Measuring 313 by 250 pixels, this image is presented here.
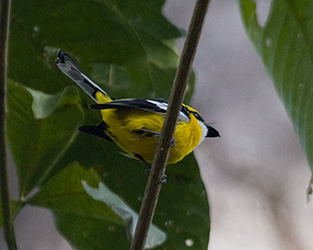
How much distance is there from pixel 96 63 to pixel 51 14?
15 cm

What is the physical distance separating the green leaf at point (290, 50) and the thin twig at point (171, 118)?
293 millimetres

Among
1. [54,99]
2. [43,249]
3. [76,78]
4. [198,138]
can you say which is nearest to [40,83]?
[76,78]

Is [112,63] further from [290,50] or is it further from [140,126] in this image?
[140,126]

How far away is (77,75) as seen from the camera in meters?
1.45

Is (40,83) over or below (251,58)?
over

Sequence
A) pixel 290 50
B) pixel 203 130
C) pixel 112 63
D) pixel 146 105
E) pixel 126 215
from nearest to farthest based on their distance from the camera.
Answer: pixel 126 215 → pixel 290 50 → pixel 112 63 → pixel 146 105 → pixel 203 130

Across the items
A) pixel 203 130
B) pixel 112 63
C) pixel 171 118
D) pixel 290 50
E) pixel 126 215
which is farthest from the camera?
pixel 203 130

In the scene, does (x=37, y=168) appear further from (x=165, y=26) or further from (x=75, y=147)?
(x=165, y=26)

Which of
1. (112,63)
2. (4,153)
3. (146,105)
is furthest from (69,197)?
(146,105)

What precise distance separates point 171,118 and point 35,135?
33 cm

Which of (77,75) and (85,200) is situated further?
(77,75)

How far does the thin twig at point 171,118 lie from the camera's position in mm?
858

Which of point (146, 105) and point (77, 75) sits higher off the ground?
point (77, 75)

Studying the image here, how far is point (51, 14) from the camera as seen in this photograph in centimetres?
135
